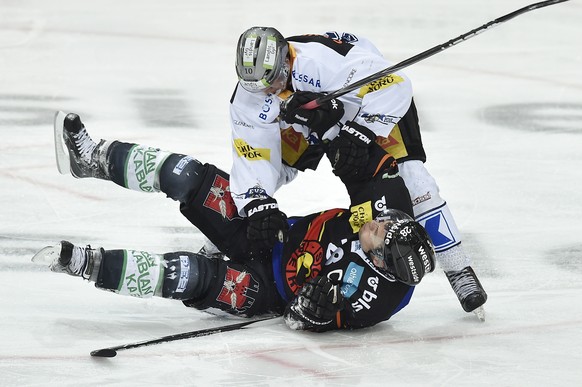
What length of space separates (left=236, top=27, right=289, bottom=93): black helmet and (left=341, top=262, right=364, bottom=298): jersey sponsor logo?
2.50 feet

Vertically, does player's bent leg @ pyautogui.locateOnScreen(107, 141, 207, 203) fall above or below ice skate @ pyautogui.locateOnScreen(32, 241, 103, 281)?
above

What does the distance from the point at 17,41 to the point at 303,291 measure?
5.20 m

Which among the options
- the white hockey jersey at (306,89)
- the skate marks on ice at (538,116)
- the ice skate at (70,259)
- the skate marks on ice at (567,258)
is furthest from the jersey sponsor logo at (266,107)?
the skate marks on ice at (538,116)

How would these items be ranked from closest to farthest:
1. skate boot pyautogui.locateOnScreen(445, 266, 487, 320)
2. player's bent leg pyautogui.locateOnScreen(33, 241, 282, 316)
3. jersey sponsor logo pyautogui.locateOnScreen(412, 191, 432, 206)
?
player's bent leg pyautogui.locateOnScreen(33, 241, 282, 316)
skate boot pyautogui.locateOnScreen(445, 266, 487, 320)
jersey sponsor logo pyautogui.locateOnScreen(412, 191, 432, 206)

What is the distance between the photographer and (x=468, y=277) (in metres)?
4.25

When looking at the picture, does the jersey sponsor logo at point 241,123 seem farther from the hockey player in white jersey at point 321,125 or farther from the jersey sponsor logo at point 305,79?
the jersey sponsor logo at point 305,79

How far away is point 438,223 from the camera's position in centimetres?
427

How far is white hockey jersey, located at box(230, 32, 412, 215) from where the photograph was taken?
4.15 m

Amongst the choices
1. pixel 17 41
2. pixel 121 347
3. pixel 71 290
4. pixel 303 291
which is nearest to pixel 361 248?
pixel 303 291

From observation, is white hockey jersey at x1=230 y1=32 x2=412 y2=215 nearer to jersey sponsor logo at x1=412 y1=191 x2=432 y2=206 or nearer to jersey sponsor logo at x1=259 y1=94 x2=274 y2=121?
jersey sponsor logo at x1=259 y1=94 x2=274 y2=121

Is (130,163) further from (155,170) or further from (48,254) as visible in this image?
(48,254)

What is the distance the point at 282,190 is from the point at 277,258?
5.16 ft

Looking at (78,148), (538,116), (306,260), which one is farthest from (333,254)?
(538,116)

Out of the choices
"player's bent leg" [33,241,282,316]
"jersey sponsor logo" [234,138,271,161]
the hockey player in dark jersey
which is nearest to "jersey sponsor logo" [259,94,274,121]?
"jersey sponsor logo" [234,138,271,161]
